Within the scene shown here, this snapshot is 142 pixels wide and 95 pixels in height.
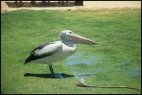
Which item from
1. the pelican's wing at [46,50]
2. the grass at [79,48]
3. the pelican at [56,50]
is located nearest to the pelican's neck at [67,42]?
the pelican at [56,50]

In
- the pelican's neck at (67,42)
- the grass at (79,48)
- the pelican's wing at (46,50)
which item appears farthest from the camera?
the pelican's neck at (67,42)

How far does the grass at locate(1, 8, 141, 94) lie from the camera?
7422 millimetres

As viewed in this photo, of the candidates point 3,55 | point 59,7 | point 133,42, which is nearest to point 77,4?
point 59,7

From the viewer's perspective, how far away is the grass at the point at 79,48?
742 centimetres

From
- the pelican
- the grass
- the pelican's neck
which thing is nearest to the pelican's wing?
the pelican

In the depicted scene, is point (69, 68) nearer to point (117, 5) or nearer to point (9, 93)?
point (9, 93)

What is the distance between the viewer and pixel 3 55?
9.76m

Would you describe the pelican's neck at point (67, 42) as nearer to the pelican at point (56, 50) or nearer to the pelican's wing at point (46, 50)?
the pelican at point (56, 50)

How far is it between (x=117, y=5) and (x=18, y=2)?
5.05m

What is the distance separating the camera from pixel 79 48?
10336mm

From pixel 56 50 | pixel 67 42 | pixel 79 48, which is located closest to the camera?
pixel 56 50

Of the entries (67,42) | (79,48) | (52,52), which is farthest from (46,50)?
(79,48)

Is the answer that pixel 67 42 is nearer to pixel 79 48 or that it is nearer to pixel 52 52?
pixel 52 52

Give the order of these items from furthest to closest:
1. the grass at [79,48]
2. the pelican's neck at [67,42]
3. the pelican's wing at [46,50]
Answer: the pelican's neck at [67,42] → the pelican's wing at [46,50] → the grass at [79,48]
